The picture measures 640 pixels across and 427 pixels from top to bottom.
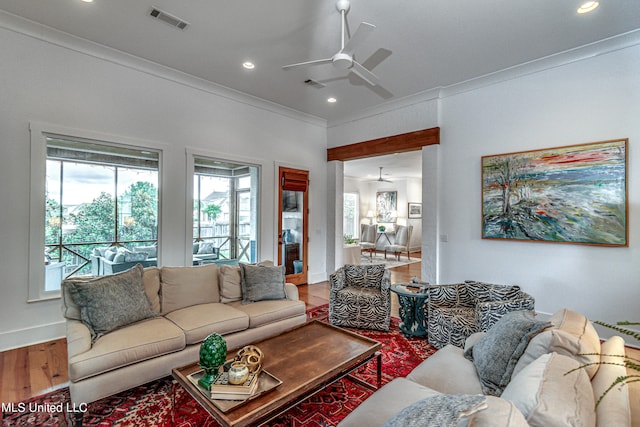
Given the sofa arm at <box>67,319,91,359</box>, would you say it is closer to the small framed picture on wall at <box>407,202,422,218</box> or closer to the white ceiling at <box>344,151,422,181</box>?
the white ceiling at <box>344,151,422,181</box>

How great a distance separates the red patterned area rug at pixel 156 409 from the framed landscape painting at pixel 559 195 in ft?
9.17

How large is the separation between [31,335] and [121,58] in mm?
3339

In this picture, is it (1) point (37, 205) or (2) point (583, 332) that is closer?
(2) point (583, 332)

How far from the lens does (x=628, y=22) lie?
3051 mm

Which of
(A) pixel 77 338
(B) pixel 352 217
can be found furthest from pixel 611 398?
(B) pixel 352 217

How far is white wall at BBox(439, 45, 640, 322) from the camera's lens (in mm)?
3322

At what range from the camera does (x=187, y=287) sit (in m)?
3.15

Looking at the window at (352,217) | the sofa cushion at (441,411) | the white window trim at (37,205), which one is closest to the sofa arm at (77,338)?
the white window trim at (37,205)

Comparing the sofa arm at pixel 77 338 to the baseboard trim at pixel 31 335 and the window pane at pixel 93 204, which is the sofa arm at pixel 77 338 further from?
the window pane at pixel 93 204

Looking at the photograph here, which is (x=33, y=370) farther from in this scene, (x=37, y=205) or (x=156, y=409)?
(x=37, y=205)

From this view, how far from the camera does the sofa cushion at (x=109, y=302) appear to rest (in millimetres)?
2396

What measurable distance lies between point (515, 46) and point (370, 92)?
6.56 feet

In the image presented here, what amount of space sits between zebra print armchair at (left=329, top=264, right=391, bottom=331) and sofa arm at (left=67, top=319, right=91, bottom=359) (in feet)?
8.10

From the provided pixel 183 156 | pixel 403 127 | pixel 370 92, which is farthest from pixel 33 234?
pixel 403 127
